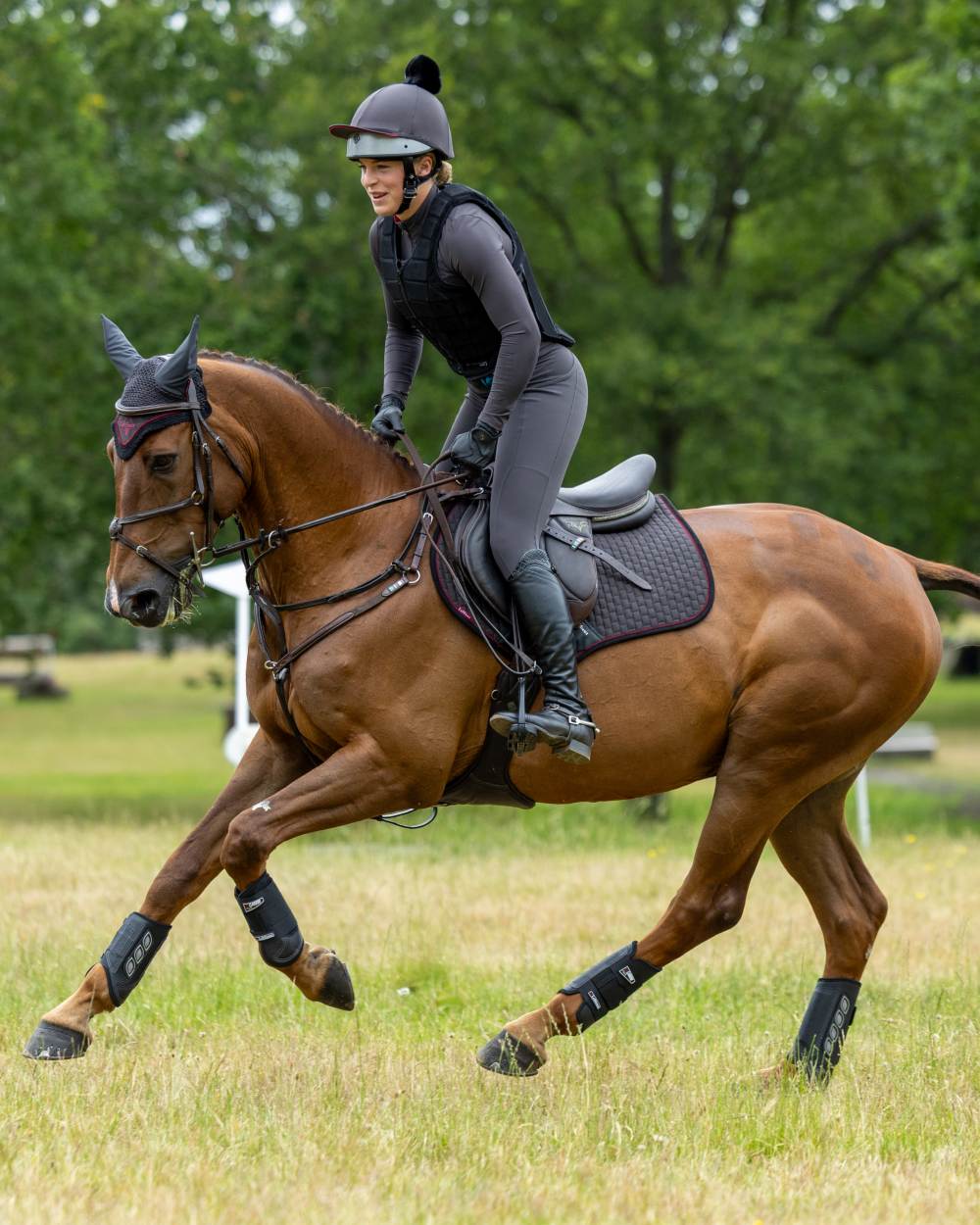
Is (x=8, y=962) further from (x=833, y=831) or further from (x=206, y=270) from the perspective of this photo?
(x=206, y=270)

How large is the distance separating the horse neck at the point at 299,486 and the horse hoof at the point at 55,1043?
5.98 feet

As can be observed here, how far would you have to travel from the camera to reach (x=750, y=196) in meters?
22.0

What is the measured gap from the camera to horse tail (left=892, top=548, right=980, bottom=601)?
280 inches

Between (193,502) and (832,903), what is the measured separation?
3155 mm

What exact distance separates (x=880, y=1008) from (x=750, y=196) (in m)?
15.8

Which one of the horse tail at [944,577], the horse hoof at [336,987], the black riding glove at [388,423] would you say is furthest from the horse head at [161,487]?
the horse tail at [944,577]

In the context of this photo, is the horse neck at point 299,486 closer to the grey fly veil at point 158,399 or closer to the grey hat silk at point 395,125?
the grey fly veil at point 158,399

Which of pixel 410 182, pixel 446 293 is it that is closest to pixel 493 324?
pixel 446 293

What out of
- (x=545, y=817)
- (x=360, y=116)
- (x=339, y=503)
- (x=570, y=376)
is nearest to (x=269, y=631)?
(x=339, y=503)

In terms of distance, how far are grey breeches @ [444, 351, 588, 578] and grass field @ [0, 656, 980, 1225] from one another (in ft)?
Result: 6.78

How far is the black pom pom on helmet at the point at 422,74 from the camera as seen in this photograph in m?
6.05

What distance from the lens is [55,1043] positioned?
20.0 ft

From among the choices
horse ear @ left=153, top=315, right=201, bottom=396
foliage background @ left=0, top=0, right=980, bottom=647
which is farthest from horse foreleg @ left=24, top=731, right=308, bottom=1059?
foliage background @ left=0, top=0, right=980, bottom=647

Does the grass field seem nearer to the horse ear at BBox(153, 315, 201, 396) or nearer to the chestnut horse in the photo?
the chestnut horse
